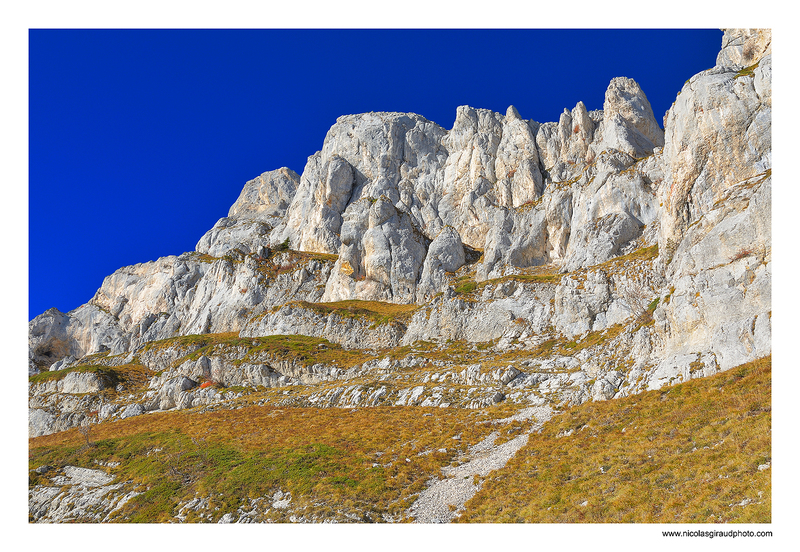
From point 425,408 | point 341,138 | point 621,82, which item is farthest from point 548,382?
point 341,138

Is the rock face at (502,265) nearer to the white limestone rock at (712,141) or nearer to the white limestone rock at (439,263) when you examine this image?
the white limestone rock at (712,141)

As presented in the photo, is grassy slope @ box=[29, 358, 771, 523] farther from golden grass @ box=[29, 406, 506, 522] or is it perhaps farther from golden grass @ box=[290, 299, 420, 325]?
golden grass @ box=[290, 299, 420, 325]

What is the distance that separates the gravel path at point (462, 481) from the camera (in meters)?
20.7

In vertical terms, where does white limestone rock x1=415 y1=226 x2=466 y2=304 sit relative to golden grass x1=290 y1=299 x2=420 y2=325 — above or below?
above

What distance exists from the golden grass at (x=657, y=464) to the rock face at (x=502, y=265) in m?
4.71

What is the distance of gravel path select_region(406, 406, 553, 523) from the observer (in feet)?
67.8

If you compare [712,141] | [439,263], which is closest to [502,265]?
[439,263]

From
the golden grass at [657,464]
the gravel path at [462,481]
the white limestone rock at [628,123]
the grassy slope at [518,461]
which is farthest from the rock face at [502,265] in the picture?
the gravel path at [462,481]

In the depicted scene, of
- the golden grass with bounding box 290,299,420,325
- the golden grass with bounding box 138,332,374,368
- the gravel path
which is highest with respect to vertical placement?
the golden grass with bounding box 290,299,420,325

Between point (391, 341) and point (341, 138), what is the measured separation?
11840 cm

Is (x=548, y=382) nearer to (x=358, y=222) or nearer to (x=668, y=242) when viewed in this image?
(x=668, y=242)

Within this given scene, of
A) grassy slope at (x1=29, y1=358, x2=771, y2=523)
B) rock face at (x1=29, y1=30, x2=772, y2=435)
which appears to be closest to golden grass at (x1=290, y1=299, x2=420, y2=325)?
rock face at (x1=29, y1=30, x2=772, y2=435)

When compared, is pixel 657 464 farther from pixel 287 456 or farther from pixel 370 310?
pixel 370 310

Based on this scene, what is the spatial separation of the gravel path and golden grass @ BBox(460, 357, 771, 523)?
864 mm
